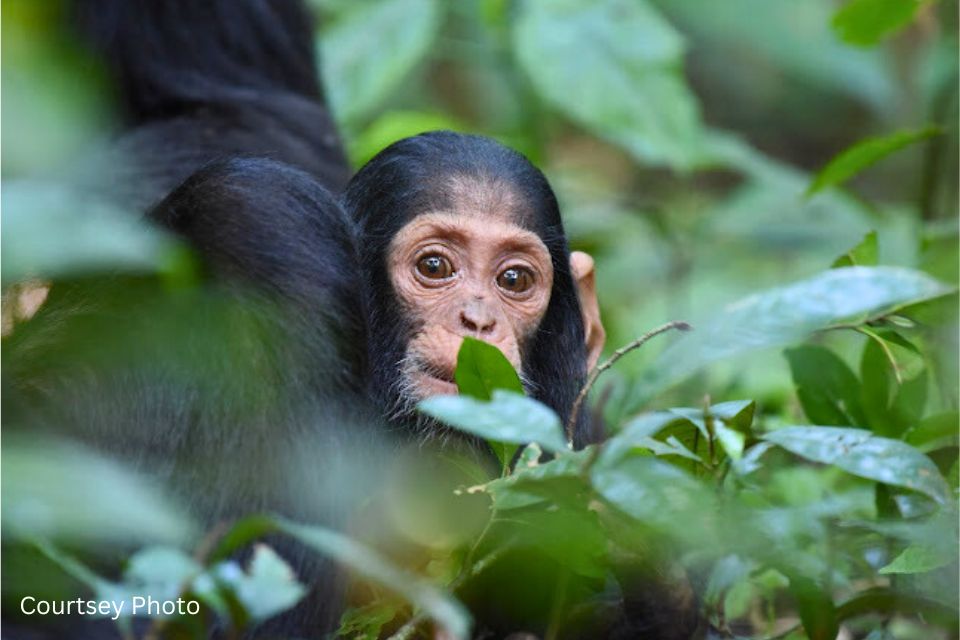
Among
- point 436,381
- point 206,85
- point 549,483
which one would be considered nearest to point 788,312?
point 549,483

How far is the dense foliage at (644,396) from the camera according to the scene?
1.87m

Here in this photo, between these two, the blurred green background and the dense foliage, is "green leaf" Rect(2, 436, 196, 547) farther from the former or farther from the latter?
the blurred green background

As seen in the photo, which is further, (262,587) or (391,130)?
(391,130)

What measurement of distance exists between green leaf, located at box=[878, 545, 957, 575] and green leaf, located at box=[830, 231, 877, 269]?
0.68m

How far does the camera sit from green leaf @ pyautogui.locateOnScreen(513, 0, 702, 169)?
497 centimetres

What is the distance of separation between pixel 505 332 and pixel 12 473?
1793mm

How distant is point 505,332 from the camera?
3521 mm

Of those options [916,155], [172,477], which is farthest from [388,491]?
[916,155]

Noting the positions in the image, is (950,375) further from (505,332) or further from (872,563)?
(505,332)

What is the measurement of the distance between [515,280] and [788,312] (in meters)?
1.75

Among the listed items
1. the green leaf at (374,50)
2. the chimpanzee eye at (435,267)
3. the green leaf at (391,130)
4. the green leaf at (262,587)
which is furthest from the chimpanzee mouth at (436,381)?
the green leaf at (391,130)

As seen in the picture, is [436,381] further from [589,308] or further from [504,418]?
[504,418]

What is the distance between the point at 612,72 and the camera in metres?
5.07

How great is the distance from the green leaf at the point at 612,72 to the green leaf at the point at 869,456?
2.62 m
